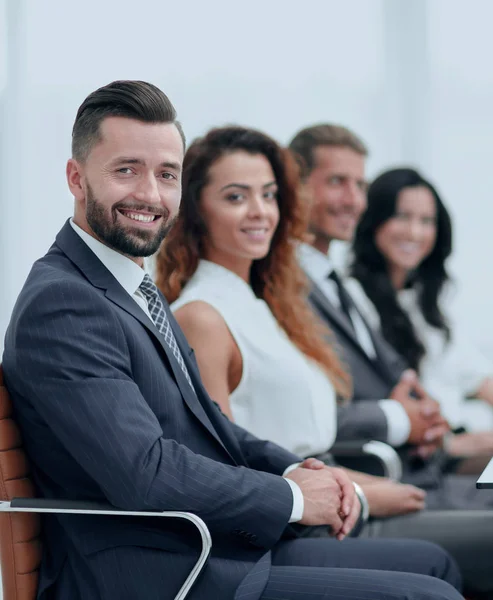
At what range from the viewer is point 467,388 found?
434 centimetres

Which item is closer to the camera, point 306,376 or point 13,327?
point 13,327

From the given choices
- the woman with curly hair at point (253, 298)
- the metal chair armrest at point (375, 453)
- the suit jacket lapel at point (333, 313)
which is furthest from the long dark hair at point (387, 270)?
the metal chair armrest at point (375, 453)

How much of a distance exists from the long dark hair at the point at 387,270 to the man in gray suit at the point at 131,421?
2042 mm

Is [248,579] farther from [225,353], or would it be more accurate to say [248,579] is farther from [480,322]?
[480,322]

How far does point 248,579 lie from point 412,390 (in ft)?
6.49

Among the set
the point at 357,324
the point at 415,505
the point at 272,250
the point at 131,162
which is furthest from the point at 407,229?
the point at 131,162

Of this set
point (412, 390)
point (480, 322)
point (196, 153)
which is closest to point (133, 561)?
point (196, 153)

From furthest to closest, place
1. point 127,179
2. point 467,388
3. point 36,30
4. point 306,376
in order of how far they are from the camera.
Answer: point 467,388
point 36,30
point 306,376
point 127,179

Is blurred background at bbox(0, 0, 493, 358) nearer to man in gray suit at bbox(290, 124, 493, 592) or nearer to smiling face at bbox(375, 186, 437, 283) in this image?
man in gray suit at bbox(290, 124, 493, 592)

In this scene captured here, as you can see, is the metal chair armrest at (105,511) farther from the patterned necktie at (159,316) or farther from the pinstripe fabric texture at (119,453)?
the patterned necktie at (159,316)

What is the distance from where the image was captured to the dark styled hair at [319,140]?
407cm

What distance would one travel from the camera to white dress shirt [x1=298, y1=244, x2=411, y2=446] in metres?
3.44

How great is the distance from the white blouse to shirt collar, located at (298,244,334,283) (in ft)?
1.32

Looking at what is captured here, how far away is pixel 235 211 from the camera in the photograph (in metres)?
2.96
